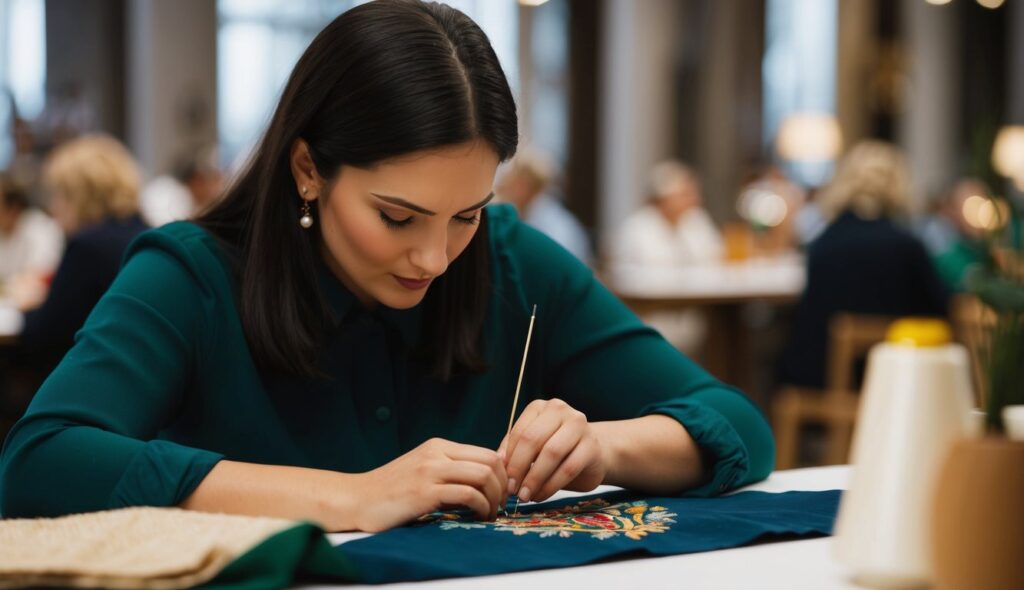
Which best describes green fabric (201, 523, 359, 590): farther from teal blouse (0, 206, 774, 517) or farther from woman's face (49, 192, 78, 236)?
woman's face (49, 192, 78, 236)

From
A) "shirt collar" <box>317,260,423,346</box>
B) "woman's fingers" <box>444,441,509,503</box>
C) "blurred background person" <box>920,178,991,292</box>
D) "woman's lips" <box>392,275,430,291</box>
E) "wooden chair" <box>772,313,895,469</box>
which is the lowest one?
"wooden chair" <box>772,313,895,469</box>

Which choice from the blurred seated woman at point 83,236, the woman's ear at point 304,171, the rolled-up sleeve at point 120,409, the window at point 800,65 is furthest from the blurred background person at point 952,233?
the rolled-up sleeve at point 120,409

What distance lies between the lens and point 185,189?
7.68 metres

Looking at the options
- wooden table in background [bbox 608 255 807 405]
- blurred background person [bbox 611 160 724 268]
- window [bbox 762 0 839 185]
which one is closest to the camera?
wooden table in background [bbox 608 255 807 405]

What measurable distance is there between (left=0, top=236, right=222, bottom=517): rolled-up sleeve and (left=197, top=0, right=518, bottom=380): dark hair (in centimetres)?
9

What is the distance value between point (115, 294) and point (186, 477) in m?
0.32

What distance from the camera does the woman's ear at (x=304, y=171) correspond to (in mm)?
1408

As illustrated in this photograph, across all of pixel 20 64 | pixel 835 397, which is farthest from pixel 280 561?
pixel 20 64

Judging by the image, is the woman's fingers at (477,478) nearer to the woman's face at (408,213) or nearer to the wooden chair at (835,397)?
the woman's face at (408,213)

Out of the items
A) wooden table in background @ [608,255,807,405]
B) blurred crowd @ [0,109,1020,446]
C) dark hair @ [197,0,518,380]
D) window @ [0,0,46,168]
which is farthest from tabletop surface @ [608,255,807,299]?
window @ [0,0,46,168]

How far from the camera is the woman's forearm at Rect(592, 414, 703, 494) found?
1294mm

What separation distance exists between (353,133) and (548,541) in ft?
1.76

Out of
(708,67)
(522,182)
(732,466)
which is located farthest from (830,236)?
(708,67)

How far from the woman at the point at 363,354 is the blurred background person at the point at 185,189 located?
19.3 feet
